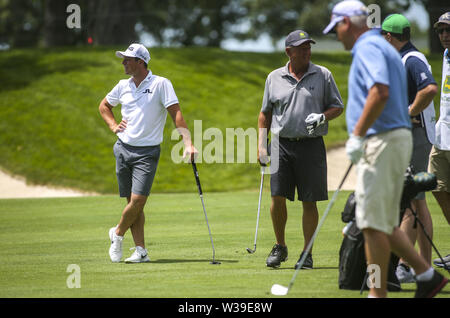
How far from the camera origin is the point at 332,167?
1981 cm

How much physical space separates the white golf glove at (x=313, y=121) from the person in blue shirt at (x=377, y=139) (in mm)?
1872

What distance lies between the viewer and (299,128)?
759 centimetres

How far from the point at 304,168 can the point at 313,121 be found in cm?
59

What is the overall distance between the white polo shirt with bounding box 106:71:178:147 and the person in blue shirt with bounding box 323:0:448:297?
10.0 feet

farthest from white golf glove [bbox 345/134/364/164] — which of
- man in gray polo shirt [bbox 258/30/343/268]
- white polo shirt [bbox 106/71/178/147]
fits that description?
white polo shirt [bbox 106/71/178/147]

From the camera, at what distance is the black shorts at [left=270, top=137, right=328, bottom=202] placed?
7.68 metres

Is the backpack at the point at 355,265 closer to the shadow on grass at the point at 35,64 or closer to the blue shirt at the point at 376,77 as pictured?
the blue shirt at the point at 376,77

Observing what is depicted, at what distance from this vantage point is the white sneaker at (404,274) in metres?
6.80

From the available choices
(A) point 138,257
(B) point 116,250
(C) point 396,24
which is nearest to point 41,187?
(B) point 116,250

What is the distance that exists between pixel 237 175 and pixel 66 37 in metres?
18.2

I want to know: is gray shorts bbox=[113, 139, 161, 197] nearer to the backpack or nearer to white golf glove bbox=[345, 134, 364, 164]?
the backpack

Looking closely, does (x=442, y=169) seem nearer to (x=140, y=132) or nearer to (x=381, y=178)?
(x=381, y=178)

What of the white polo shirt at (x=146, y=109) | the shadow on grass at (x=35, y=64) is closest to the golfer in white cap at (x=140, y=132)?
Answer: the white polo shirt at (x=146, y=109)
